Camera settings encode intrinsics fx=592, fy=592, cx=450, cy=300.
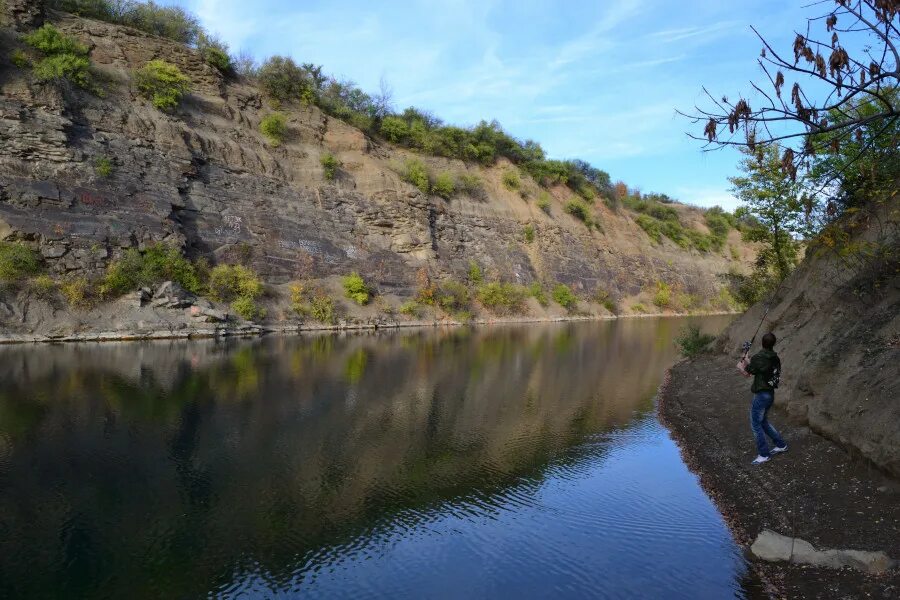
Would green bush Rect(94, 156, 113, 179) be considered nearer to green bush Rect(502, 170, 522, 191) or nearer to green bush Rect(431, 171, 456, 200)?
green bush Rect(431, 171, 456, 200)

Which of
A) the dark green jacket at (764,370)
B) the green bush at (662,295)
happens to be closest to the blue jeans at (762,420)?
the dark green jacket at (764,370)

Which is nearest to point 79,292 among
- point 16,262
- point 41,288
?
point 41,288

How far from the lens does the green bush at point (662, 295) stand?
249 feet

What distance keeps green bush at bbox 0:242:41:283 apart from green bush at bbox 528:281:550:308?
41715 mm

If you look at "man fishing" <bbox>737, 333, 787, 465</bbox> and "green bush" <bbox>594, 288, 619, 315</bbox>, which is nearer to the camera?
"man fishing" <bbox>737, 333, 787, 465</bbox>

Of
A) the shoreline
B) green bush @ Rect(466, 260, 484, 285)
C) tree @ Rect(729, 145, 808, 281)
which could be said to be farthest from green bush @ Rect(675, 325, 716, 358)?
green bush @ Rect(466, 260, 484, 285)

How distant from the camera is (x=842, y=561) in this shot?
641 cm

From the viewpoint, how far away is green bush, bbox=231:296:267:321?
118ft

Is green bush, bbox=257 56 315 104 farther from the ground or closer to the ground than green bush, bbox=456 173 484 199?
farther from the ground

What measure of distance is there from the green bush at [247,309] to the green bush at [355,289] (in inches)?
314

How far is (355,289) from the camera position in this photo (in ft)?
145

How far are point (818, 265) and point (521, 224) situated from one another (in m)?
49.5

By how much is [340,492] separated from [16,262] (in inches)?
1102

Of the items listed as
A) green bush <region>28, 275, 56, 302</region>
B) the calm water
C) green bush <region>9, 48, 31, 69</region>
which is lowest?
the calm water
